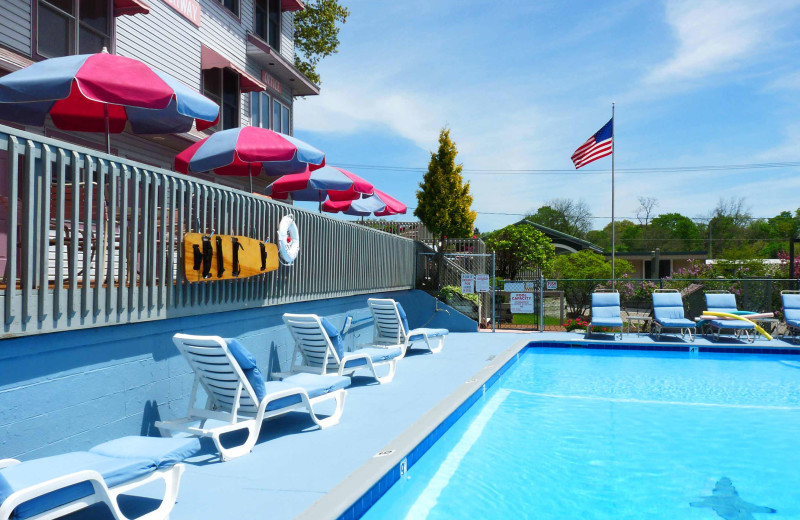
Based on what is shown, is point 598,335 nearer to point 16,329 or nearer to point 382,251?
point 382,251

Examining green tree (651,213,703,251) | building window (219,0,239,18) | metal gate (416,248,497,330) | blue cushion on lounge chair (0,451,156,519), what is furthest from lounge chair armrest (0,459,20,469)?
green tree (651,213,703,251)

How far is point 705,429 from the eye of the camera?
21.7 feet

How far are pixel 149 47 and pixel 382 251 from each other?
19.1 feet

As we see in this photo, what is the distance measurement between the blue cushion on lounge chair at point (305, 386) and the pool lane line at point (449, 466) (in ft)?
4.17

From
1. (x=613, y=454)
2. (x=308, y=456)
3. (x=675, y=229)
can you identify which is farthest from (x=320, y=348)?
(x=675, y=229)

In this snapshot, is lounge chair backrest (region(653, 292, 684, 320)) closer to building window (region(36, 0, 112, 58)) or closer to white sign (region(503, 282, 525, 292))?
white sign (region(503, 282, 525, 292))

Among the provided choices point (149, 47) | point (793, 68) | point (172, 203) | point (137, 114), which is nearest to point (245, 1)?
point (149, 47)

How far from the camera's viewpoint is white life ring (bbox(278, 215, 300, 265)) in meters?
7.22

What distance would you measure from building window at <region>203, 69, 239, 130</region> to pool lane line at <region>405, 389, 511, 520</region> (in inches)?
364

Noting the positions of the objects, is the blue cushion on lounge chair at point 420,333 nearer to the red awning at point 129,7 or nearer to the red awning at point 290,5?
the red awning at point 129,7

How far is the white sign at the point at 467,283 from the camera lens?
14.0 m

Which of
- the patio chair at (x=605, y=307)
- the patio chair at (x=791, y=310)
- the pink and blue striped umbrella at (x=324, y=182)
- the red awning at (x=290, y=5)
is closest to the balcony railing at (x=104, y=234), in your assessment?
the pink and blue striped umbrella at (x=324, y=182)

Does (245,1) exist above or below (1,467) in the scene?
above

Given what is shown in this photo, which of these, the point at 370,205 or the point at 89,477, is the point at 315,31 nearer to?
the point at 370,205
